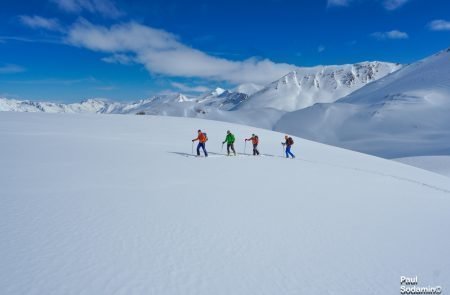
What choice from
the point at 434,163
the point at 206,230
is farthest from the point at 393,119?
the point at 206,230

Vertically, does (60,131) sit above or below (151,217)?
above

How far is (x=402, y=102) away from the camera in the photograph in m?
136

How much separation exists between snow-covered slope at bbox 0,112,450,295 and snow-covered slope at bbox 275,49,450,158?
7497 centimetres

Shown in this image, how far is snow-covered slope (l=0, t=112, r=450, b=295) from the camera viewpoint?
669 cm

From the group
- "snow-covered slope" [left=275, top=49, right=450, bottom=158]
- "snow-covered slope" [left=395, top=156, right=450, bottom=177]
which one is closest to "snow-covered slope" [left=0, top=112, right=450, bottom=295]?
"snow-covered slope" [left=395, top=156, right=450, bottom=177]

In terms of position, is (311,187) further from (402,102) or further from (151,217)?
(402,102)

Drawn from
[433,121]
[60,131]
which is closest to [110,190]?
[60,131]

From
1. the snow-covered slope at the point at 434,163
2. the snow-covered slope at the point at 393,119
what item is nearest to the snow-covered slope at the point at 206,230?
the snow-covered slope at the point at 434,163

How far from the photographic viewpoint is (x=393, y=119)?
121750 millimetres

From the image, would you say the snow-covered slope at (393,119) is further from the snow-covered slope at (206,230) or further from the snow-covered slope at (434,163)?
the snow-covered slope at (206,230)

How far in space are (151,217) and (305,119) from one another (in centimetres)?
13782

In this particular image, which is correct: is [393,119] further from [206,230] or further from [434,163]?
[206,230]

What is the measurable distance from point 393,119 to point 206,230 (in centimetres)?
12881

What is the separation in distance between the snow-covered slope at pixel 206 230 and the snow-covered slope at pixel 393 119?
74972mm
